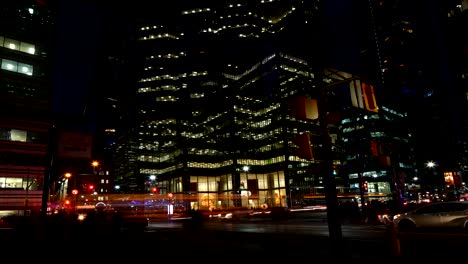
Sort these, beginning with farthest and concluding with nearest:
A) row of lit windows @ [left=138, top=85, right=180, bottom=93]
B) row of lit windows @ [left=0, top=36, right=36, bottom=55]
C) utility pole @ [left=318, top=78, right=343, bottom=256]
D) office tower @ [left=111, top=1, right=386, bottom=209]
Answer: row of lit windows @ [left=138, top=85, right=180, bottom=93], office tower @ [left=111, top=1, right=386, bottom=209], row of lit windows @ [left=0, top=36, right=36, bottom=55], utility pole @ [left=318, top=78, right=343, bottom=256]

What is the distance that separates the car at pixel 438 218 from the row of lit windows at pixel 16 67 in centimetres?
4777

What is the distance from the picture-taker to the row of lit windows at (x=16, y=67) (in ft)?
137

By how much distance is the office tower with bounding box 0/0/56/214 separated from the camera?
33219 mm

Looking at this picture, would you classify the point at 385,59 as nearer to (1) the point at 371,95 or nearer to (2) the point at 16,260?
(1) the point at 371,95

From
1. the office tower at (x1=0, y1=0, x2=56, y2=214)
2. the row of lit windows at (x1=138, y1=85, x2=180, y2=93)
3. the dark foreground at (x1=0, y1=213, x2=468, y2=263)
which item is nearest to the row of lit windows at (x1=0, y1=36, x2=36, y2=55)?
the office tower at (x1=0, y1=0, x2=56, y2=214)

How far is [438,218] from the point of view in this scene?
1435cm

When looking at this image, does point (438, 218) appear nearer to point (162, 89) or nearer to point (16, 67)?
point (16, 67)

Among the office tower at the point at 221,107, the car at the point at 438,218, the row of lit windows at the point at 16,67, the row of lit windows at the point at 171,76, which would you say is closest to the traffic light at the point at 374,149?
the car at the point at 438,218

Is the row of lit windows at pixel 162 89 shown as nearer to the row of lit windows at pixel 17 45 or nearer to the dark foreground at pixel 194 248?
the row of lit windows at pixel 17 45

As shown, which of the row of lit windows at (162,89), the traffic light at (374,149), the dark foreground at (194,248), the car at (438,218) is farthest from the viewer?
the row of lit windows at (162,89)

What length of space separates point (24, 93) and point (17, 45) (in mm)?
7018

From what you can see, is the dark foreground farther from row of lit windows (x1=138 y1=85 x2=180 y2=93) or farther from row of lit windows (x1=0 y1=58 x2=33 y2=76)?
row of lit windows (x1=138 y1=85 x2=180 y2=93)

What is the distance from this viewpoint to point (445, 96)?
7056cm

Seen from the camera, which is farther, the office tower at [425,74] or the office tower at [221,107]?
the office tower at [221,107]
